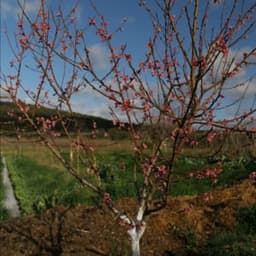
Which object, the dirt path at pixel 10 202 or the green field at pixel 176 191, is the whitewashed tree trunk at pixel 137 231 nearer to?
the green field at pixel 176 191

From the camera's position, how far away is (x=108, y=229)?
7.46m

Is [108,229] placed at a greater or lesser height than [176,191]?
lesser

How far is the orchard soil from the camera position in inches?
271

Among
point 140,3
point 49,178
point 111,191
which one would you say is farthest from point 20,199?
point 140,3

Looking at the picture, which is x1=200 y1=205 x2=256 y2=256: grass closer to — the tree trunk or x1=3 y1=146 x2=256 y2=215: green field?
x1=3 y1=146 x2=256 y2=215: green field

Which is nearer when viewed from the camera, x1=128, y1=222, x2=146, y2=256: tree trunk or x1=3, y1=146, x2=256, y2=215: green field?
x1=128, y1=222, x2=146, y2=256: tree trunk

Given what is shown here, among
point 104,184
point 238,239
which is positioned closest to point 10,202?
point 104,184

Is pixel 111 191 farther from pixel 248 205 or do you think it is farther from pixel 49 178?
pixel 49 178

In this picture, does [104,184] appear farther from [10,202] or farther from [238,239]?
[238,239]

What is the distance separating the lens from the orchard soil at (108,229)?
6871 mm

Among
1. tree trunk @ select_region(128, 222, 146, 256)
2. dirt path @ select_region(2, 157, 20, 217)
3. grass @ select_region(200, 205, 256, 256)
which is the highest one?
tree trunk @ select_region(128, 222, 146, 256)

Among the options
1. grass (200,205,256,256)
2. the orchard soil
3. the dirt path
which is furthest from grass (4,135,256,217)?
grass (200,205,256,256)

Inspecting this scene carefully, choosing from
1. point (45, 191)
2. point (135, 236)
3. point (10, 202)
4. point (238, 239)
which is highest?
point (135, 236)

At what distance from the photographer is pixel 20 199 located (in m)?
14.2
